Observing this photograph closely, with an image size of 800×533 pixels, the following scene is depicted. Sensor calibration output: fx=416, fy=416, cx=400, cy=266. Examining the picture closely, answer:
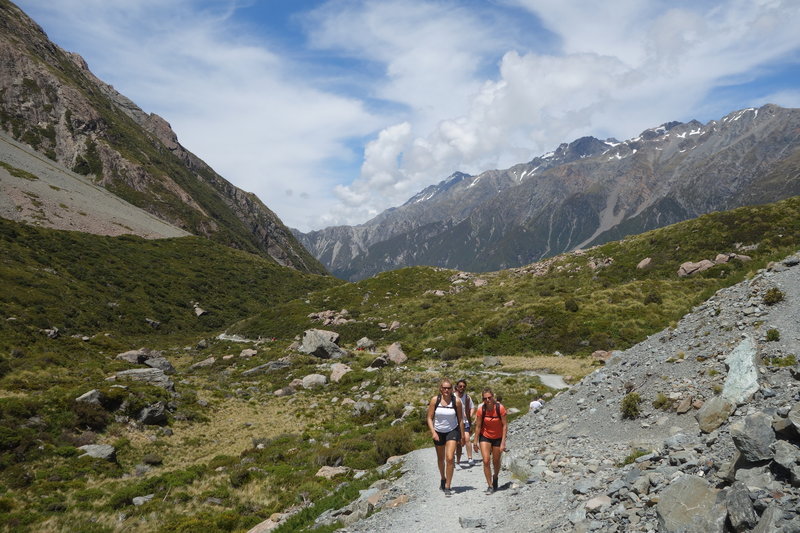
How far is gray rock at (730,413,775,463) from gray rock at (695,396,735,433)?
3632 millimetres

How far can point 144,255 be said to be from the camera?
102438mm

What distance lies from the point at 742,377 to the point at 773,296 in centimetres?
768

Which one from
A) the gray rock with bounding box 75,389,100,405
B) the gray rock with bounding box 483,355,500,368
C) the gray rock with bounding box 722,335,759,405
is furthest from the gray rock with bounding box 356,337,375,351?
the gray rock with bounding box 722,335,759,405

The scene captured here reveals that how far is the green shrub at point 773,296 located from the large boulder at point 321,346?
41.8m

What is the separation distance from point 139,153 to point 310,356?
17154 cm

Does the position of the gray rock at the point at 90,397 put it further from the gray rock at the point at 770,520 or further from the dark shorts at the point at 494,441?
the gray rock at the point at 770,520

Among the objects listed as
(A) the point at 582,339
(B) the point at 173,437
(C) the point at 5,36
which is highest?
(C) the point at 5,36

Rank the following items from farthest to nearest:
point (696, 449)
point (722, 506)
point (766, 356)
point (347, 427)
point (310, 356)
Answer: point (310, 356) → point (347, 427) → point (766, 356) → point (696, 449) → point (722, 506)

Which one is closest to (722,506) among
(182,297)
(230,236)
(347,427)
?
(347,427)

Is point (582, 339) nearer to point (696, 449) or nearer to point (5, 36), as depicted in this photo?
point (696, 449)

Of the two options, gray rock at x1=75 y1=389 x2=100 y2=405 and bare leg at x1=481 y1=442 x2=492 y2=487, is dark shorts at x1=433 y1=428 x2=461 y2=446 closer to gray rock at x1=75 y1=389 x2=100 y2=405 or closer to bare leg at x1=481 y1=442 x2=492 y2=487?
bare leg at x1=481 y1=442 x2=492 y2=487

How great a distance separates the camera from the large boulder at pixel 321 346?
51.9 meters

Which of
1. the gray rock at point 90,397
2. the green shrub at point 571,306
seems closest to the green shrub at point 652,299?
the green shrub at point 571,306

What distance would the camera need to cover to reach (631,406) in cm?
1432
